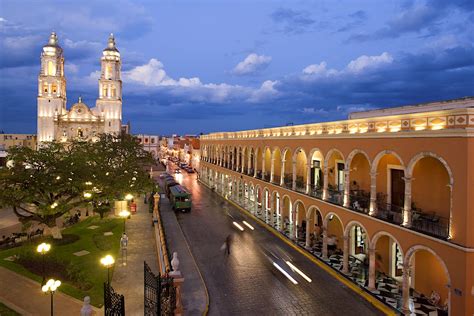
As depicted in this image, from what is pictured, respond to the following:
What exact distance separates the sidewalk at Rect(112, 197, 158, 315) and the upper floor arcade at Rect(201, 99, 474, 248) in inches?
444

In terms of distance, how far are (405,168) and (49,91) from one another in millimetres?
73608

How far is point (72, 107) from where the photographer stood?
71.9 meters

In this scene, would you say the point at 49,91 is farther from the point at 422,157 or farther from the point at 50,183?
the point at 422,157

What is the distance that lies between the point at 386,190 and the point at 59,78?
7108 cm

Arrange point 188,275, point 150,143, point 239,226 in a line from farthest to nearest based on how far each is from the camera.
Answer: point 150,143 → point 239,226 → point 188,275

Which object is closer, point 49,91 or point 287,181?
point 287,181

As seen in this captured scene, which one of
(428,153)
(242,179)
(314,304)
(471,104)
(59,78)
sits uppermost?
(59,78)

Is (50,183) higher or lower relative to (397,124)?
lower

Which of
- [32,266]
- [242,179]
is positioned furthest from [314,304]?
[242,179]

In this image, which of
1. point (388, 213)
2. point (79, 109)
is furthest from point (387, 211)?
point (79, 109)

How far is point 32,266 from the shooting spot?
18.5m

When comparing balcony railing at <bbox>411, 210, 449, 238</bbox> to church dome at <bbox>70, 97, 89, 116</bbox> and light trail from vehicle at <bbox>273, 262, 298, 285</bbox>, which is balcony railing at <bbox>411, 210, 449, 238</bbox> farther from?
church dome at <bbox>70, 97, 89, 116</bbox>

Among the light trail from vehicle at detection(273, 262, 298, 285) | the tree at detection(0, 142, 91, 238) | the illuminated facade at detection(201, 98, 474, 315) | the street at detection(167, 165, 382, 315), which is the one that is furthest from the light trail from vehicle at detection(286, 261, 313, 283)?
the tree at detection(0, 142, 91, 238)

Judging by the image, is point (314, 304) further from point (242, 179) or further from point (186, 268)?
point (242, 179)
